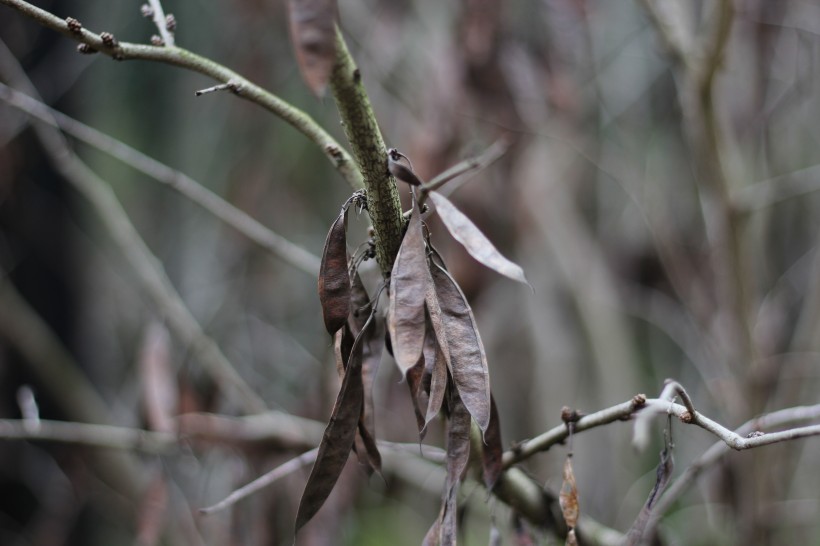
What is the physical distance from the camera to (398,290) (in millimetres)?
585

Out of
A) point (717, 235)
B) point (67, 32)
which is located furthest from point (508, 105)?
point (67, 32)

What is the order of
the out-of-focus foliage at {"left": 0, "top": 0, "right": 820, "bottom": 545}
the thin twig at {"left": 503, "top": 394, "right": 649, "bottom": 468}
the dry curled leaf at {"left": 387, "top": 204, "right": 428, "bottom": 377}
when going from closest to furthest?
the dry curled leaf at {"left": 387, "top": 204, "right": 428, "bottom": 377} < the thin twig at {"left": 503, "top": 394, "right": 649, "bottom": 468} < the out-of-focus foliage at {"left": 0, "top": 0, "right": 820, "bottom": 545}

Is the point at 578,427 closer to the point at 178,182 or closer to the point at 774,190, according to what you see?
the point at 178,182

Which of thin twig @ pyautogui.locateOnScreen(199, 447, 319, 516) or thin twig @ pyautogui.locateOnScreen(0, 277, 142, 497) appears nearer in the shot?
thin twig @ pyautogui.locateOnScreen(199, 447, 319, 516)

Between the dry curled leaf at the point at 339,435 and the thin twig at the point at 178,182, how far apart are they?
1.92 ft

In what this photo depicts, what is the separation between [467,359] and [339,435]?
0.44 ft

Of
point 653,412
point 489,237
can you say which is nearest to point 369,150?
point 653,412

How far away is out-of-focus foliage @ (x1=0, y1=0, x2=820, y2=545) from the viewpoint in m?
1.63

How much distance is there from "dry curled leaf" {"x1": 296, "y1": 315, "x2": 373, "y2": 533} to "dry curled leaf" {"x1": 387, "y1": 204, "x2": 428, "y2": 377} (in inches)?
3.0

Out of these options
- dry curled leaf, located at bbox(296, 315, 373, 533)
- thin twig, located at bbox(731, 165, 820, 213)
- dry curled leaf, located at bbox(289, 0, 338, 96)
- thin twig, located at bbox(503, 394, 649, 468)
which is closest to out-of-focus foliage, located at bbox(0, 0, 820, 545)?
thin twig, located at bbox(731, 165, 820, 213)

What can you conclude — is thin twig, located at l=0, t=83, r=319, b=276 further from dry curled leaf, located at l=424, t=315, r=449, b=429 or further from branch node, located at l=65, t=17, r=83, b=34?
dry curled leaf, located at l=424, t=315, r=449, b=429

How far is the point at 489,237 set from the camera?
1.85 m

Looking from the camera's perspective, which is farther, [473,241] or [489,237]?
[489,237]

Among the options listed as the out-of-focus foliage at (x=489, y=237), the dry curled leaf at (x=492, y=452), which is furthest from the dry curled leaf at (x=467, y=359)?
the out-of-focus foliage at (x=489, y=237)
